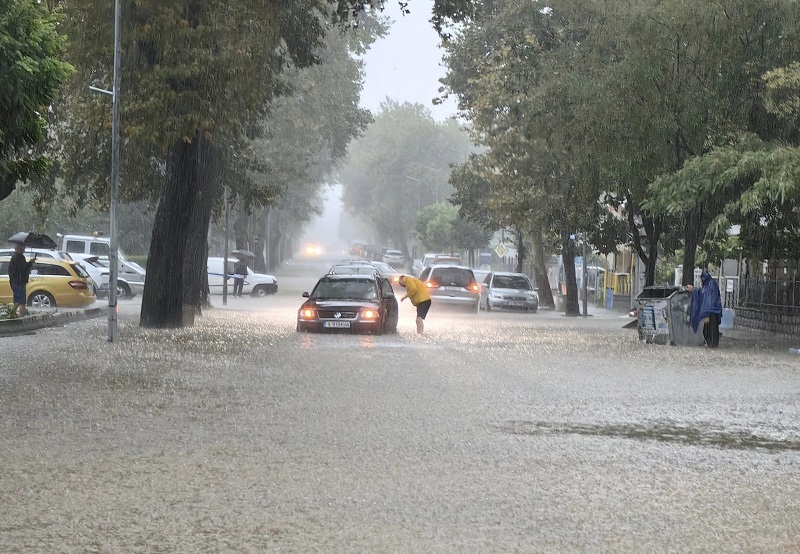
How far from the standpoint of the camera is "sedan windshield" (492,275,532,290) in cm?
5034

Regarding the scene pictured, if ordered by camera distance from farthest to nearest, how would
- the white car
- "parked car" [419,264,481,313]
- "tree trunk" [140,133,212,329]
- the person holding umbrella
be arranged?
the white car < "parked car" [419,264,481,313] < the person holding umbrella < "tree trunk" [140,133,212,329]

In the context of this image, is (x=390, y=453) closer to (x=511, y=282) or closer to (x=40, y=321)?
(x=40, y=321)

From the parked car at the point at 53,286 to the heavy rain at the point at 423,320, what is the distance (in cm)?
10

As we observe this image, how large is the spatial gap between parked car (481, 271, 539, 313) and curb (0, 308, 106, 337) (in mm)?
17225

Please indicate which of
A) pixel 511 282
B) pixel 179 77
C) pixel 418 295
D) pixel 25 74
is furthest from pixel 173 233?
pixel 511 282

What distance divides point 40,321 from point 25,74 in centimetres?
1598

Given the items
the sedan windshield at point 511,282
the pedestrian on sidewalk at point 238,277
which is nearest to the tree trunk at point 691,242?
the sedan windshield at point 511,282

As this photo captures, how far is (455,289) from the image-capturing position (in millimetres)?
46219

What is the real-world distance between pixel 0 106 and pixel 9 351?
8172 millimetres

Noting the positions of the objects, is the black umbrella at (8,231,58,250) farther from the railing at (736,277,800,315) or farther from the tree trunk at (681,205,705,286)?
the railing at (736,277,800,315)

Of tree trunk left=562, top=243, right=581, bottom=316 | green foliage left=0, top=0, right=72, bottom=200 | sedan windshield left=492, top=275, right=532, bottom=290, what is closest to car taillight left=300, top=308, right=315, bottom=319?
green foliage left=0, top=0, right=72, bottom=200

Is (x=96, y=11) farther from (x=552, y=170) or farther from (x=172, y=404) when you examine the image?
(x=552, y=170)

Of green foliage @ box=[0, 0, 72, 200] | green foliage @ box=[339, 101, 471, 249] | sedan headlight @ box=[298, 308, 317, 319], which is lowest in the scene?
sedan headlight @ box=[298, 308, 317, 319]

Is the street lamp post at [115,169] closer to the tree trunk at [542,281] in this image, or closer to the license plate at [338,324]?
the license plate at [338,324]
